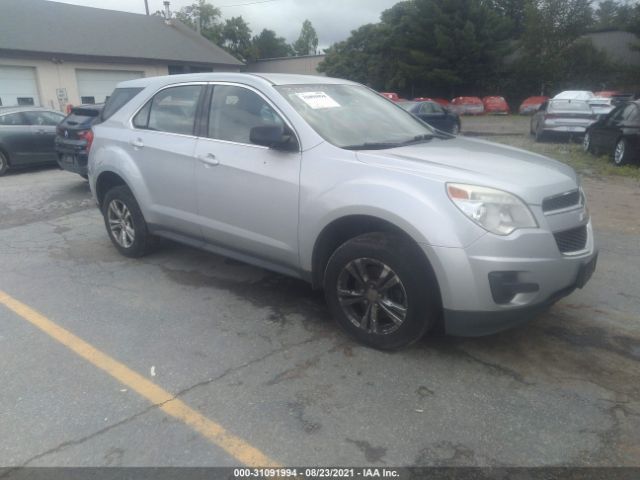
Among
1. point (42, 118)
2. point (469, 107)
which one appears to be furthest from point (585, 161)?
point (469, 107)

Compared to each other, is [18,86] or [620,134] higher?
[620,134]

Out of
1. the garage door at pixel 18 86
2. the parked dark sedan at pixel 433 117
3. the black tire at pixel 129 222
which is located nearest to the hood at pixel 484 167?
the black tire at pixel 129 222

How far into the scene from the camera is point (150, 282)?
Answer: 4.94m

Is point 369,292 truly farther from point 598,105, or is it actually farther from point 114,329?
point 598,105

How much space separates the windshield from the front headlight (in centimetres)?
91

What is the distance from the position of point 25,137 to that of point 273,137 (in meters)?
10.4

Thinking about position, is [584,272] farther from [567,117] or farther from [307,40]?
[307,40]

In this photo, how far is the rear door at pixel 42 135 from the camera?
470 inches

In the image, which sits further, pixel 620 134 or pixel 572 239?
pixel 620 134

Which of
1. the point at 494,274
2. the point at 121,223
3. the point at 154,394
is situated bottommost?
the point at 154,394

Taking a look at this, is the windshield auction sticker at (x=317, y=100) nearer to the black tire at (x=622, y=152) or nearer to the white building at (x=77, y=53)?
the black tire at (x=622, y=152)

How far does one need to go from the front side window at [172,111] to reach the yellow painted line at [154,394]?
77.2 inches

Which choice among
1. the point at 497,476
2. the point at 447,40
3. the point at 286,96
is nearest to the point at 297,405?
the point at 497,476

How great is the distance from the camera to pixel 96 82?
76.5 feet
